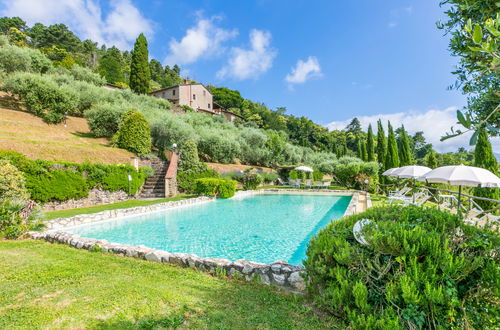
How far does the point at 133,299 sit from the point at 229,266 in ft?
5.13

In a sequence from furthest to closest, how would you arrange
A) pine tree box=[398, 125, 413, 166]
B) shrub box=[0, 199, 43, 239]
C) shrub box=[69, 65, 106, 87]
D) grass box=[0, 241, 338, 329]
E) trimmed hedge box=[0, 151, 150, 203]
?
shrub box=[69, 65, 106, 87]
pine tree box=[398, 125, 413, 166]
trimmed hedge box=[0, 151, 150, 203]
shrub box=[0, 199, 43, 239]
grass box=[0, 241, 338, 329]

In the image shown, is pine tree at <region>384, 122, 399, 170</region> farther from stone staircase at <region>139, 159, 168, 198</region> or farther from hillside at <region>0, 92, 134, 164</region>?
hillside at <region>0, 92, 134, 164</region>

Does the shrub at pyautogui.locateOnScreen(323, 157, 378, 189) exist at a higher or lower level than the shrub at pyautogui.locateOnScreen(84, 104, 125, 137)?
lower

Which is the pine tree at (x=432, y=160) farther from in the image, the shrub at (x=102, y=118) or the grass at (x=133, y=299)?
the shrub at (x=102, y=118)

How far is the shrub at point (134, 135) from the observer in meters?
15.2

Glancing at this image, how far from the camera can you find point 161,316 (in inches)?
105

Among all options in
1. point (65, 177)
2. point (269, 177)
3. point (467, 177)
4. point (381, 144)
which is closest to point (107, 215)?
point (65, 177)

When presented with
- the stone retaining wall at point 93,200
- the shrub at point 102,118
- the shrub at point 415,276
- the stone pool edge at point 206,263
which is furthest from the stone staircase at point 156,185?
the shrub at point 415,276

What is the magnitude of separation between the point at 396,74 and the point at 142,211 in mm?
11981

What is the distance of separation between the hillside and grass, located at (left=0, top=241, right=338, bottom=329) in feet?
29.2

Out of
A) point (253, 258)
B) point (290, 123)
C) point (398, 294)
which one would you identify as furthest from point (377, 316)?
point (290, 123)

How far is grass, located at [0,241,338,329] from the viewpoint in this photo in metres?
2.58

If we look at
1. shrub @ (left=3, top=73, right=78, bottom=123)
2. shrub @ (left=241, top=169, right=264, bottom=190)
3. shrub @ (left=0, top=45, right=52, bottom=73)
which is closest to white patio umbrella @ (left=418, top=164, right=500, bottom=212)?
shrub @ (left=241, top=169, right=264, bottom=190)

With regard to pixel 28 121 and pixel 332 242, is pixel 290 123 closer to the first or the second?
pixel 28 121
